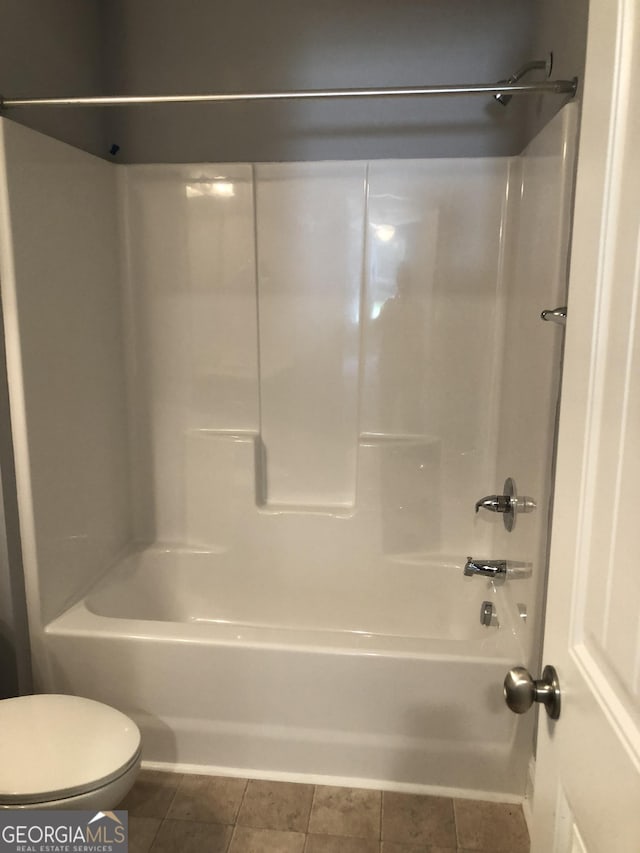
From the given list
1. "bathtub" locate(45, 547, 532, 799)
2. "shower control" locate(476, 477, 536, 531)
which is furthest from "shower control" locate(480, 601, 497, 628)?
"shower control" locate(476, 477, 536, 531)

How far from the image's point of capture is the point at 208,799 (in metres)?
1.81

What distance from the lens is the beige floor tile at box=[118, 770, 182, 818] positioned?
1.77 m

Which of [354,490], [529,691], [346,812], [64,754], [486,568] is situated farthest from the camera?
[354,490]

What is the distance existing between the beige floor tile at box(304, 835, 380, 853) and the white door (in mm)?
965

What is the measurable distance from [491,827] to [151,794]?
3.04 ft

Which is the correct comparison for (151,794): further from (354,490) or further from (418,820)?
(354,490)

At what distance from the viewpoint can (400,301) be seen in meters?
2.31

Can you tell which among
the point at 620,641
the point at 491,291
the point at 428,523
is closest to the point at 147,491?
the point at 428,523

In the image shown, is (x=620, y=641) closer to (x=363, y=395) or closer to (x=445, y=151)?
(x=363, y=395)

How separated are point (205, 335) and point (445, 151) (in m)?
1.07

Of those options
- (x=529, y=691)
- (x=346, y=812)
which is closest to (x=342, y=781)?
(x=346, y=812)

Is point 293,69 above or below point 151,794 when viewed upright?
above

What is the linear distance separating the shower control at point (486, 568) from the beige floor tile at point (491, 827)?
0.62 meters

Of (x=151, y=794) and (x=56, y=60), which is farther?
(x=56, y=60)
